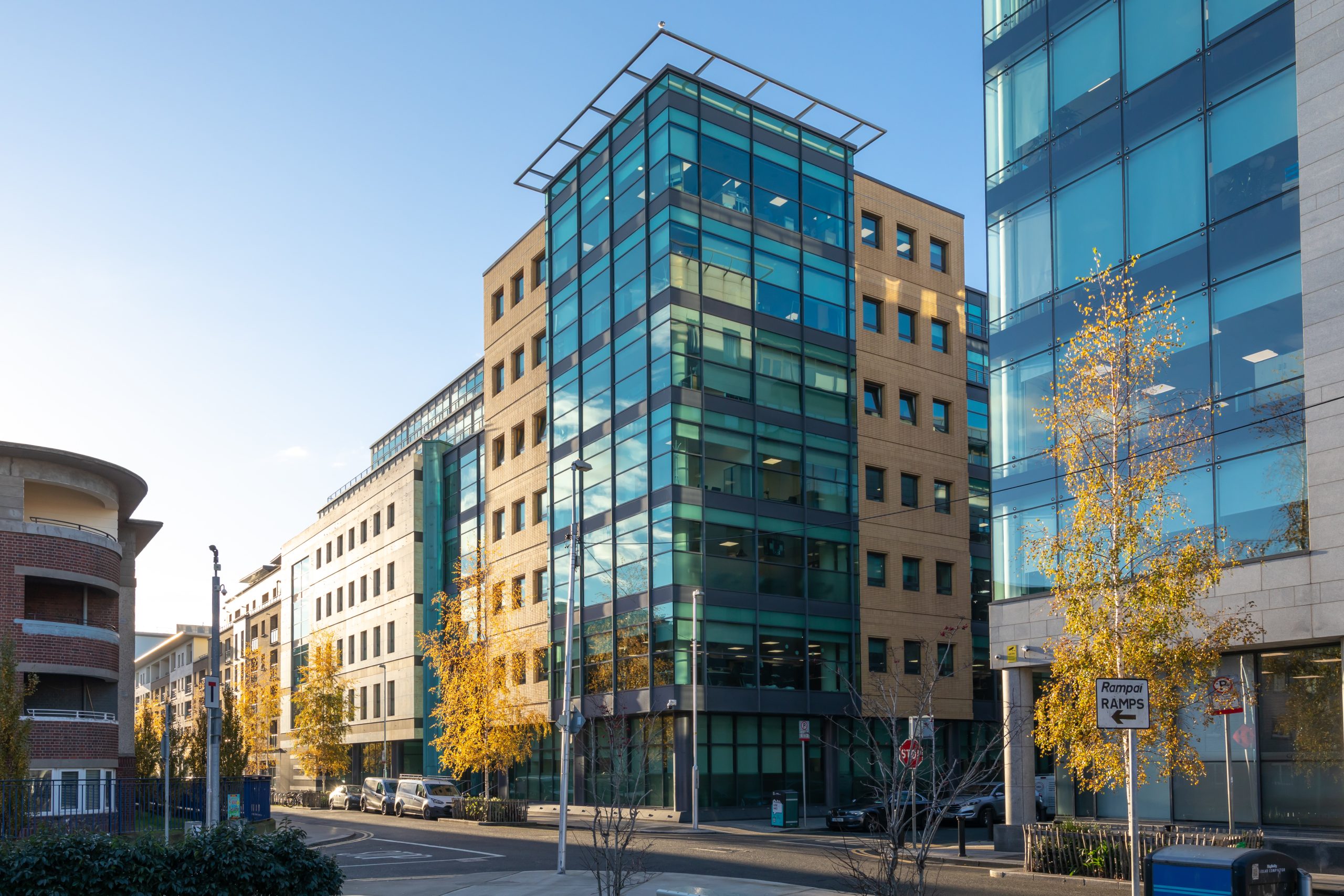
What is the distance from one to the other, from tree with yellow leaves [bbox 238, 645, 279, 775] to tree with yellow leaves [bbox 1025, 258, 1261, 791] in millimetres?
68094

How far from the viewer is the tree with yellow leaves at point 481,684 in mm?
49188

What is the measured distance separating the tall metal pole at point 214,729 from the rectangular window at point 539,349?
25.9 m

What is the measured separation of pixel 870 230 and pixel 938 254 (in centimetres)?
427

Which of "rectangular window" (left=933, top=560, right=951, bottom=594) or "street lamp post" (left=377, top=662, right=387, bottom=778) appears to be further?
"street lamp post" (left=377, top=662, right=387, bottom=778)

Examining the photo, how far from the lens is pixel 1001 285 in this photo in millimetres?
29438

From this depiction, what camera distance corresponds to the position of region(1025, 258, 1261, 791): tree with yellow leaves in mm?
20562

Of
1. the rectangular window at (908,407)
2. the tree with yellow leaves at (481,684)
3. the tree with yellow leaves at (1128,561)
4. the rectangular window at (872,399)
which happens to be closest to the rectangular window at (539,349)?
the tree with yellow leaves at (481,684)

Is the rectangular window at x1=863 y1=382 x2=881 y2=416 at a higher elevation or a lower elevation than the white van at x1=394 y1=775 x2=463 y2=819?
higher

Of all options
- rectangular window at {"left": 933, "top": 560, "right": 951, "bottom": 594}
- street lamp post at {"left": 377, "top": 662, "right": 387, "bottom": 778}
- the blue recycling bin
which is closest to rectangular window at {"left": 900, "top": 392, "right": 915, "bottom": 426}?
rectangular window at {"left": 933, "top": 560, "right": 951, "bottom": 594}

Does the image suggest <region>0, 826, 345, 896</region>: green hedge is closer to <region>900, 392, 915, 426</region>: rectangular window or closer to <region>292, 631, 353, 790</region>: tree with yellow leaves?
<region>900, 392, 915, 426</region>: rectangular window

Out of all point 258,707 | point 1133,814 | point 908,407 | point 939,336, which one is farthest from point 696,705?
point 258,707

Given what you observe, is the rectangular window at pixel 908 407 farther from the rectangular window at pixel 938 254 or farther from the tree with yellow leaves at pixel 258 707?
the tree with yellow leaves at pixel 258 707

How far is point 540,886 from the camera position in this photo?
2203 cm

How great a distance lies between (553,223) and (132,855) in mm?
44011
